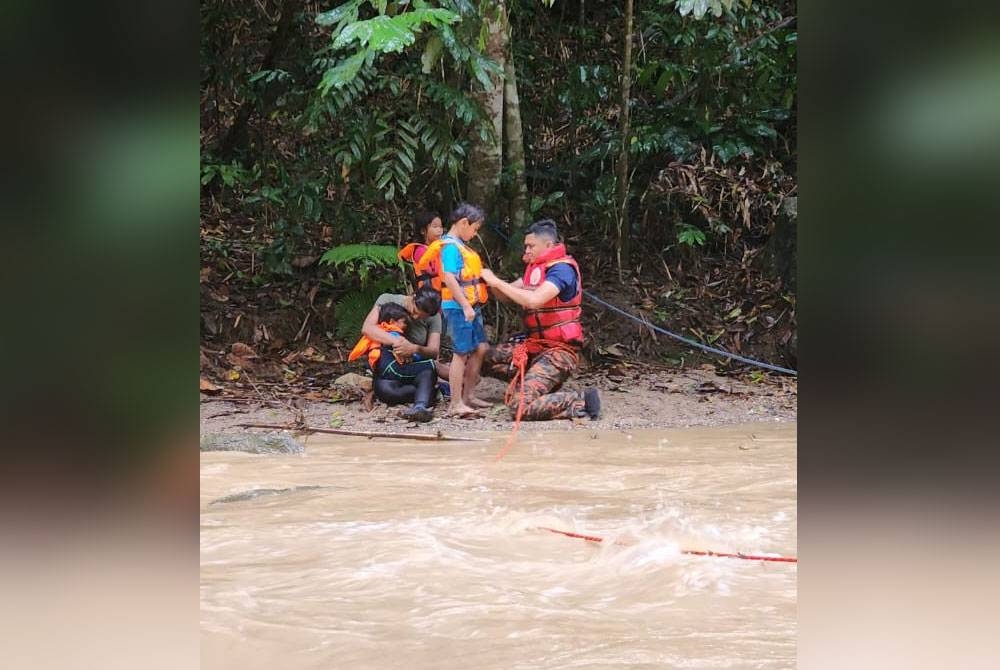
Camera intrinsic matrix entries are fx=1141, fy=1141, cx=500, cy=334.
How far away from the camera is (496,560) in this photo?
4234 mm

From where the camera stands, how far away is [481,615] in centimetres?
350

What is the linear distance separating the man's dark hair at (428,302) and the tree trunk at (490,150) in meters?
1.94

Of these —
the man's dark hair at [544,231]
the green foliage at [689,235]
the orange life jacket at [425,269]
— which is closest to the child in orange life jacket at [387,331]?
the orange life jacket at [425,269]

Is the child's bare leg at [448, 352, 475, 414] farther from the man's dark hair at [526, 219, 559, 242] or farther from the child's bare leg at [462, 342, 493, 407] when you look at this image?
the man's dark hair at [526, 219, 559, 242]

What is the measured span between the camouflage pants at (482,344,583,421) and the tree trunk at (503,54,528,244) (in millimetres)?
2500

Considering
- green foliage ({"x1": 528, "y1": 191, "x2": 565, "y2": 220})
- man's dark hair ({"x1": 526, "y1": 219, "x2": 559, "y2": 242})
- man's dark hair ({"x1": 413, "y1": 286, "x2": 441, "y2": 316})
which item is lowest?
man's dark hair ({"x1": 413, "y1": 286, "x2": 441, "y2": 316})

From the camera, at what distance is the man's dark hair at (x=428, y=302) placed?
Result: 8406 mm

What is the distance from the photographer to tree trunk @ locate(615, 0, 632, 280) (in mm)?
10773

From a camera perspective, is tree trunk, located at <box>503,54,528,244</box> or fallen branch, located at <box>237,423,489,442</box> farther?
tree trunk, located at <box>503,54,528,244</box>

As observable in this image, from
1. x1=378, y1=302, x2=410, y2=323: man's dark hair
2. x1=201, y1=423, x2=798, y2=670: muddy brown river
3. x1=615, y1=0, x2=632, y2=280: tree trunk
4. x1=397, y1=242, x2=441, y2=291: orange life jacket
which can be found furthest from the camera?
x1=615, y1=0, x2=632, y2=280: tree trunk

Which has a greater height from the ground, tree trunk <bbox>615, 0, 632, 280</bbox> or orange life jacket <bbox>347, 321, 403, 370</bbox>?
tree trunk <bbox>615, 0, 632, 280</bbox>

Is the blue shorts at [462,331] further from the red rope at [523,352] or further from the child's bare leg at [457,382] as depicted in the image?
the red rope at [523,352]

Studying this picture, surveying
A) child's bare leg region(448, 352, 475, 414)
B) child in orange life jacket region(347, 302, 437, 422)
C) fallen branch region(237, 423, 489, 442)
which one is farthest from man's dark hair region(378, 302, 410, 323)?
fallen branch region(237, 423, 489, 442)
